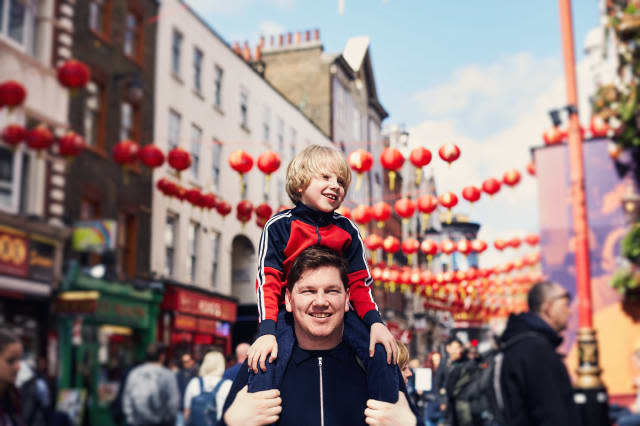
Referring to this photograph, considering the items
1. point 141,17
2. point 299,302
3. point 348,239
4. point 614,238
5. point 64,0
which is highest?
point 141,17

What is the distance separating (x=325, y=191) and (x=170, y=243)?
20.8 metres

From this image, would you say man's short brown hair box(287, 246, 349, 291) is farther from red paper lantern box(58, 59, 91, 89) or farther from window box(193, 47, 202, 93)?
window box(193, 47, 202, 93)

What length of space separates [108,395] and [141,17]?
467 inches

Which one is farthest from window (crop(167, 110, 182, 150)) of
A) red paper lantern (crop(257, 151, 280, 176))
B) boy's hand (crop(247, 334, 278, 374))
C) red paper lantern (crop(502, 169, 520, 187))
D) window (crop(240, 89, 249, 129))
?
boy's hand (crop(247, 334, 278, 374))

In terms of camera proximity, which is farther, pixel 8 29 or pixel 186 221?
pixel 186 221

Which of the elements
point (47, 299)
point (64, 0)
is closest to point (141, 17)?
point (64, 0)

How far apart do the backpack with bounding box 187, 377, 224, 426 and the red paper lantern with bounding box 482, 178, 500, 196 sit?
24.6ft

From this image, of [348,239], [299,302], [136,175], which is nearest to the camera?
[299,302]

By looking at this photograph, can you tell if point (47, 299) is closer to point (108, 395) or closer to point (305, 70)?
point (108, 395)

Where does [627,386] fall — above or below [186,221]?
below

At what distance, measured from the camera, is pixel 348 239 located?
3402 mm

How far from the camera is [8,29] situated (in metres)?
16.9

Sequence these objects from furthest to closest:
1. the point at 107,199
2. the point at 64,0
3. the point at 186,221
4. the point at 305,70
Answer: the point at 305,70 < the point at 186,221 < the point at 107,199 < the point at 64,0

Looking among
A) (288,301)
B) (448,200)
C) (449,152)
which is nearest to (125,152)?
(448,200)
